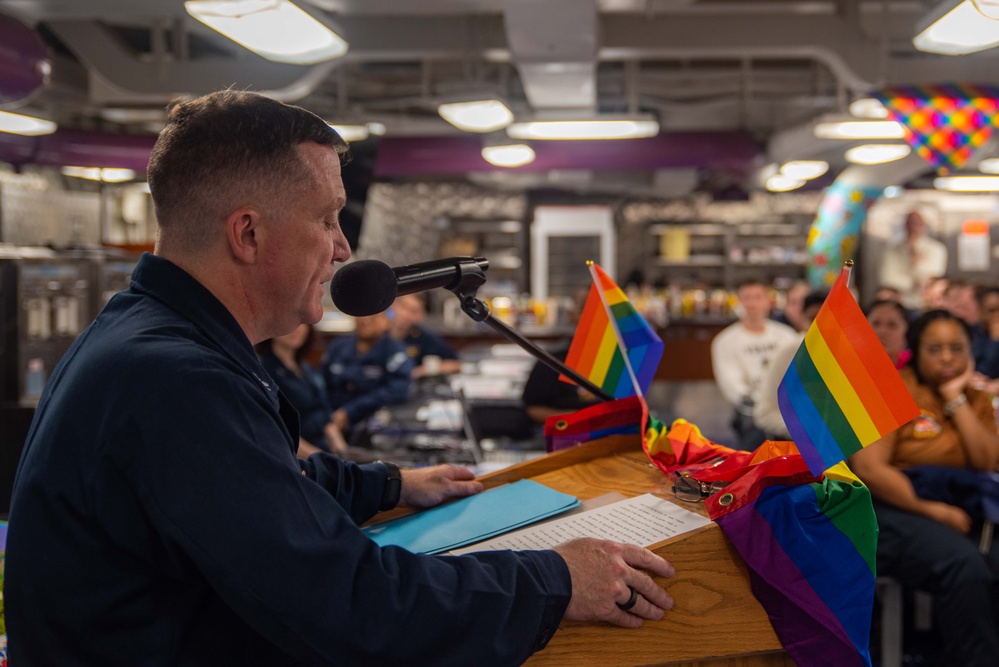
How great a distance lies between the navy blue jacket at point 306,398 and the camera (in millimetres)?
4180

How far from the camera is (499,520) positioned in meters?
1.37

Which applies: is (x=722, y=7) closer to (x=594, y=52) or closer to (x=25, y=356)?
(x=594, y=52)

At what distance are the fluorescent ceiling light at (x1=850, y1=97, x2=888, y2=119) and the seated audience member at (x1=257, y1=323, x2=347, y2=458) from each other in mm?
4224

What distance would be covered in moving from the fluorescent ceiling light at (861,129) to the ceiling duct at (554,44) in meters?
1.89

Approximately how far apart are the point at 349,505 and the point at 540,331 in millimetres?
8730

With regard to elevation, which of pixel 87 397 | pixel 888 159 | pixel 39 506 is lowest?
pixel 39 506

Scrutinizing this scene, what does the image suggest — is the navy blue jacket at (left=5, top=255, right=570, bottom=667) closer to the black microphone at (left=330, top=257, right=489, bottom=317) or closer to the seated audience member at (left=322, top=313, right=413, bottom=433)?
the black microphone at (left=330, top=257, right=489, bottom=317)

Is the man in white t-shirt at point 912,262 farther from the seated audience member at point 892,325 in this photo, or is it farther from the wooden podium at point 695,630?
the wooden podium at point 695,630

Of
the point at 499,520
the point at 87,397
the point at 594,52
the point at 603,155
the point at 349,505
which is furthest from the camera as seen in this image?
the point at 603,155

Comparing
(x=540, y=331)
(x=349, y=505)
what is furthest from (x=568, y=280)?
(x=349, y=505)

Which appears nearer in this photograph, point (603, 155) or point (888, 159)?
point (888, 159)

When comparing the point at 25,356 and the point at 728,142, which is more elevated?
the point at 728,142

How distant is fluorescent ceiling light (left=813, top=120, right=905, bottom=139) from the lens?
644cm

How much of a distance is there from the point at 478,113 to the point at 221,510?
549cm
